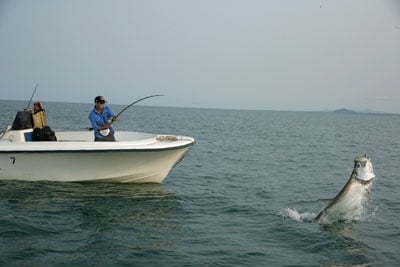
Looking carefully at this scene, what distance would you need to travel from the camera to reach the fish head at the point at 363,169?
24.0ft

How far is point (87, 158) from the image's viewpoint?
973 cm

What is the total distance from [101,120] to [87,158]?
2.96 ft

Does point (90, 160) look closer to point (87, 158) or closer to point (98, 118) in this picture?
point (87, 158)

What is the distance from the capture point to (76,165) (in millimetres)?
9891

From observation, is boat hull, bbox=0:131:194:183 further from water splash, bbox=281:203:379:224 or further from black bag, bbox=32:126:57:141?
water splash, bbox=281:203:379:224

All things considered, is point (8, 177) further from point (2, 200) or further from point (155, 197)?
point (155, 197)

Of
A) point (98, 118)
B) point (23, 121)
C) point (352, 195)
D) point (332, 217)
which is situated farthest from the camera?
point (23, 121)

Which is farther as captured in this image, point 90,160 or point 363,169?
point 90,160

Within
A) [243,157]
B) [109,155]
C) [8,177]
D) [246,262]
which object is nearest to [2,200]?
[8,177]

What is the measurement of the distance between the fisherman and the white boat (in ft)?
1.62

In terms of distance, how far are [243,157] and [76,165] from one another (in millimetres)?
9720

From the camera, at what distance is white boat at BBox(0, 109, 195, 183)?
31.2 feet

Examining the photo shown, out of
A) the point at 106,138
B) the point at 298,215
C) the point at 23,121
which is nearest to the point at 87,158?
the point at 106,138

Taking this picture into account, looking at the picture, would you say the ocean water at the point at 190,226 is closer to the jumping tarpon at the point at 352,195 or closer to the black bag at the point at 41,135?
the jumping tarpon at the point at 352,195
